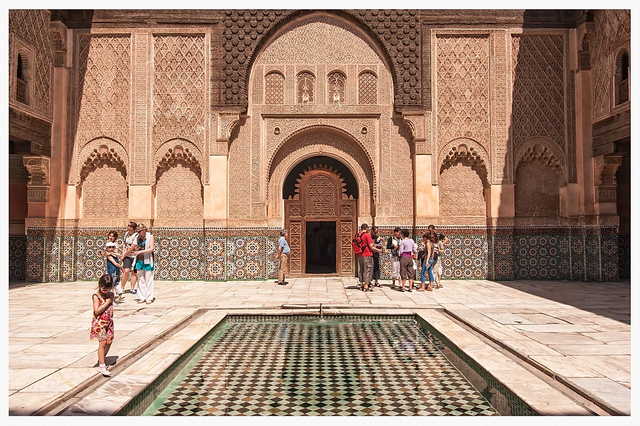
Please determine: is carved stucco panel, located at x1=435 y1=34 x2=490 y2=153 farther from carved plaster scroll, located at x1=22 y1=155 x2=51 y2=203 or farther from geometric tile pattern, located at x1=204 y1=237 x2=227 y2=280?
carved plaster scroll, located at x1=22 y1=155 x2=51 y2=203

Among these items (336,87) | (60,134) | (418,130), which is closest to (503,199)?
(418,130)

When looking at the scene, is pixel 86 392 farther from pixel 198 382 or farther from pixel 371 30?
pixel 371 30

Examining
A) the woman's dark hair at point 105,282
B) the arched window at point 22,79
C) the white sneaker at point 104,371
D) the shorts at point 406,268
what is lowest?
the white sneaker at point 104,371

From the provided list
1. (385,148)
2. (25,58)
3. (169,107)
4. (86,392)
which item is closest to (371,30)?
(385,148)

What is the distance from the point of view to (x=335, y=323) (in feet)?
18.5

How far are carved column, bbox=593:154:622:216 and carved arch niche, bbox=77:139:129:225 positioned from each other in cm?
847

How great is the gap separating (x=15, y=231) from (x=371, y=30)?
7.48m

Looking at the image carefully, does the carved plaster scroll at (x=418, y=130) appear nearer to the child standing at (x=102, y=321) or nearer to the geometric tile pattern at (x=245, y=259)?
the geometric tile pattern at (x=245, y=259)

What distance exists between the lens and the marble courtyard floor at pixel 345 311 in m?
3.01

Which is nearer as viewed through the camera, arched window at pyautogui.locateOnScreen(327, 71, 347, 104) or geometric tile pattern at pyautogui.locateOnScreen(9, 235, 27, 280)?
geometric tile pattern at pyautogui.locateOnScreen(9, 235, 27, 280)

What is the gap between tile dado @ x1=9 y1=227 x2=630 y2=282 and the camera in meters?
9.33

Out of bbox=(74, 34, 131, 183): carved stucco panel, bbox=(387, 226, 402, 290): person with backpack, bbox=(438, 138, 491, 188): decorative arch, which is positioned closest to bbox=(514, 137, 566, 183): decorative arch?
bbox=(438, 138, 491, 188): decorative arch

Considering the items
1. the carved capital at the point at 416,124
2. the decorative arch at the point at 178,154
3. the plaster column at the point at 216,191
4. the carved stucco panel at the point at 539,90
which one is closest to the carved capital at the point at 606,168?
the carved stucco panel at the point at 539,90

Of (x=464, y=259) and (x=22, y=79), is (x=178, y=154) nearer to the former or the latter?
(x=22, y=79)
